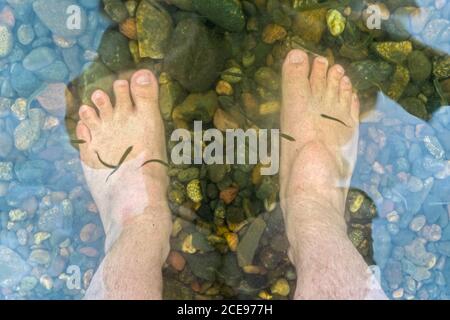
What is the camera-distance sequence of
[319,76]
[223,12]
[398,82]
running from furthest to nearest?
[319,76] < [398,82] < [223,12]

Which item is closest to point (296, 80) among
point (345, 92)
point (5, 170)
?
point (345, 92)

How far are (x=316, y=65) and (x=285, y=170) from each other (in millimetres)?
479

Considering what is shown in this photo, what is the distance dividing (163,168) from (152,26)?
599mm

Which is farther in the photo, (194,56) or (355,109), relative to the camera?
(355,109)

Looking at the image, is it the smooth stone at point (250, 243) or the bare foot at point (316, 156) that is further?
the smooth stone at point (250, 243)

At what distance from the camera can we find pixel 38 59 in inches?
79.0

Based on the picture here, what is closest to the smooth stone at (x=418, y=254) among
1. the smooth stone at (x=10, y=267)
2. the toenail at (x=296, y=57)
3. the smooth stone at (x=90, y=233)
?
the toenail at (x=296, y=57)

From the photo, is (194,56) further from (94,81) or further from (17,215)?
(17,215)

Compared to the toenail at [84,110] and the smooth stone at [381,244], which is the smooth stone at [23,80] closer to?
the toenail at [84,110]

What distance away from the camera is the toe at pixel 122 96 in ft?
6.78

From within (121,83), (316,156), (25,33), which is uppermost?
(25,33)

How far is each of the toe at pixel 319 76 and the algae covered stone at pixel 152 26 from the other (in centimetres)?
65

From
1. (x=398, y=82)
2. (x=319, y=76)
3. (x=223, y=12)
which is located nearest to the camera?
(x=223, y=12)

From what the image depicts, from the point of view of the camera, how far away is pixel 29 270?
6.81ft
